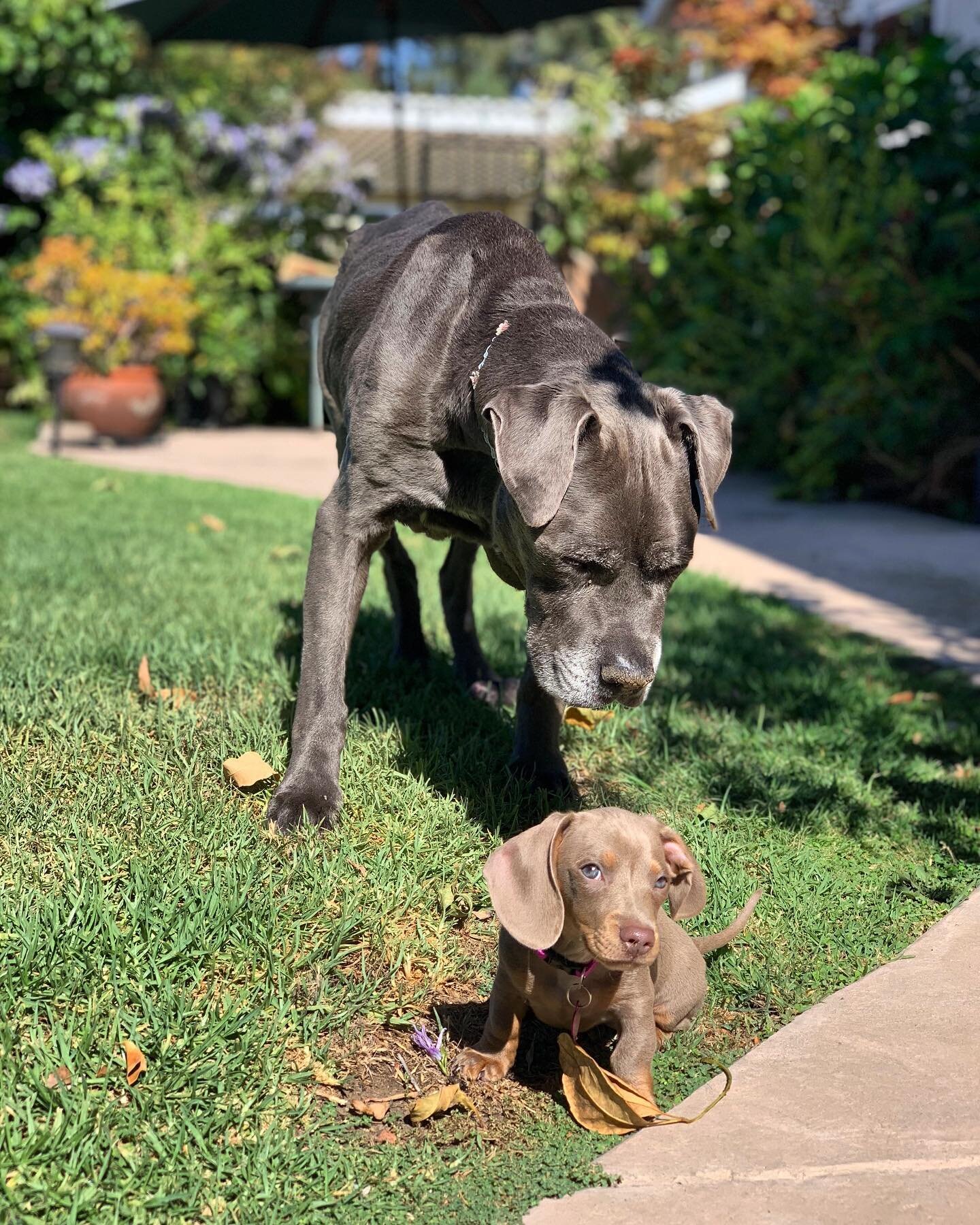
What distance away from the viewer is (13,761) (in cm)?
321

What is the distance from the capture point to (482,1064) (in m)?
2.42

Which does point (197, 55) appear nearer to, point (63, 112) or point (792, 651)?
point (63, 112)

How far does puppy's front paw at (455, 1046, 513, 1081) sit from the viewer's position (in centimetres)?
241

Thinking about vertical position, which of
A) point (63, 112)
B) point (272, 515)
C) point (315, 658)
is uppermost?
point (63, 112)

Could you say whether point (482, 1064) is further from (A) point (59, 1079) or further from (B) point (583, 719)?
(B) point (583, 719)

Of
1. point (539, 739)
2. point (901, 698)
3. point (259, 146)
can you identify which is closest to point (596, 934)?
point (539, 739)

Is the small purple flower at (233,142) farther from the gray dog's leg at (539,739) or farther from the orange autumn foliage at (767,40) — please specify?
the gray dog's leg at (539,739)

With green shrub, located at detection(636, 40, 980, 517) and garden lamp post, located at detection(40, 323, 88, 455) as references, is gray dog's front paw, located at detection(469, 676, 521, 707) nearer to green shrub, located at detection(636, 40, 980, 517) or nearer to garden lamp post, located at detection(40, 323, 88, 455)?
green shrub, located at detection(636, 40, 980, 517)

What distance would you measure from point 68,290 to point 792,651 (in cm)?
835

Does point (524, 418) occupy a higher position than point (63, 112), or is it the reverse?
point (63, 112)

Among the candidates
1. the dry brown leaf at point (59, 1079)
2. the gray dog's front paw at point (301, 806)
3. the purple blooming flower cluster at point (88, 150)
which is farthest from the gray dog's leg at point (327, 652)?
the purple blooming flower cluster at point (88, 150)

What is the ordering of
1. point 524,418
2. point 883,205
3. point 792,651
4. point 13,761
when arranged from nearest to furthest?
1. point 524,418
2. point 13,761
3. point 792,651
4. point 883,205

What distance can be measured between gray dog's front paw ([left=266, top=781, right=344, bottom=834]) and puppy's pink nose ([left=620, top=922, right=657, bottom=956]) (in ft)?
3.63

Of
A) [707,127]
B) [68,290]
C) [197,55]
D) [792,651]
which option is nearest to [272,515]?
[792,651]
